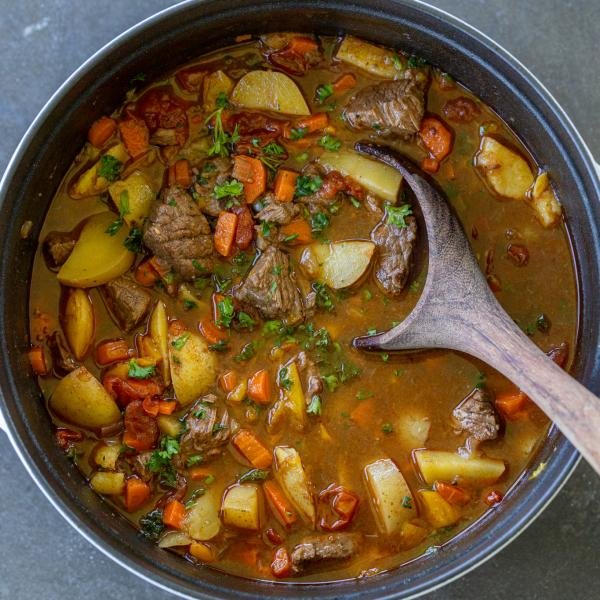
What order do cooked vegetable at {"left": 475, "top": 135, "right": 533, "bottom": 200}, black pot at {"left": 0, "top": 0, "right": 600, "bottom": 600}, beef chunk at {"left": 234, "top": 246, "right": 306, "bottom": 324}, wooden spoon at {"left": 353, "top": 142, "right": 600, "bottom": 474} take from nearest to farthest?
wooden spoon at {"left": 353, "top": 142, "right": 600, "bottom": 474} < black pot at {"left": 0, "top": 0, "right": 600, "bottom": 600} < beef chunk at {"left": 234, "top": 246, "right": 306, "bottom": 324} < cooked vegetable at {"left": 475, "top": 135, "right": 533, "bottom": 200}

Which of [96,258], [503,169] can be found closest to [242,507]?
[96,258]

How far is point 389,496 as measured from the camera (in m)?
3.86

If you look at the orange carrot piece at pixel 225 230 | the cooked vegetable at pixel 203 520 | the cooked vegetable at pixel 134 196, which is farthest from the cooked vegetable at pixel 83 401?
the orange carrot piece at pixel 225 230

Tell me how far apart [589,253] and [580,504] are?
1146mm

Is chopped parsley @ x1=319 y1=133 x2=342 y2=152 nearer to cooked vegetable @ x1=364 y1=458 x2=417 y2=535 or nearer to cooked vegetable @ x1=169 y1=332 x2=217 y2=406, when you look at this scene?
cooked vegetable @ x1=169 y1=332 x2=217 y2=406

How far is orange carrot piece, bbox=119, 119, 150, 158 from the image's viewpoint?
3938mm

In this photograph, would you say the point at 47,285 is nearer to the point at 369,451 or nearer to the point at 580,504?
the point at 369,451

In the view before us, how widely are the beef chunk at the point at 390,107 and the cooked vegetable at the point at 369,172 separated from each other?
157mm

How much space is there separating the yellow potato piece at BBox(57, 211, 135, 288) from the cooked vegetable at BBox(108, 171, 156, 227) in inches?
2.6

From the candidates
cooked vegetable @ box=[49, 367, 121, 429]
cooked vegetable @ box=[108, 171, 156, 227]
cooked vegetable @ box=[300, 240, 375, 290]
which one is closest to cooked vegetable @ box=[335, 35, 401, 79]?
cooked vegetable @ box=[300, 240, 375, 290]

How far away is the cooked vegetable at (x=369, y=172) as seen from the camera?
389cm

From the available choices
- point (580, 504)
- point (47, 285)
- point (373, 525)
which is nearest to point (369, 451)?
point (373, 525)

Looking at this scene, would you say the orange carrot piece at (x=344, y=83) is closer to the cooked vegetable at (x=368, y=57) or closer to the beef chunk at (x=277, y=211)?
the cooked vegetable at (x=368, y=57)

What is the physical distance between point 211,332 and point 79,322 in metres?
0.58
